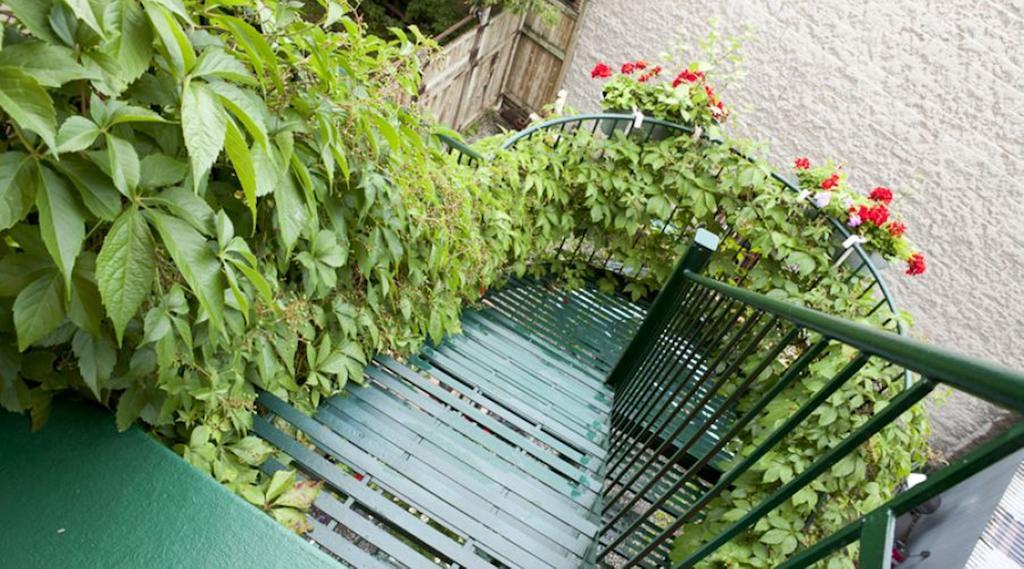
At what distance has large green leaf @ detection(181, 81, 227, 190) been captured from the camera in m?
0.90

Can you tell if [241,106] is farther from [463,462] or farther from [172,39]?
[463,462]

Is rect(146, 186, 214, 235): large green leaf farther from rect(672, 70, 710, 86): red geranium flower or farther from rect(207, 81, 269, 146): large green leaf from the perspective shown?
rect(672, 70, 710, 86): red geranium flower

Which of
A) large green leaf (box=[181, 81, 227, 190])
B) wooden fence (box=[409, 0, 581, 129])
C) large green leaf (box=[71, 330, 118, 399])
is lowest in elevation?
wooden fence (box=[409, 0, 581, 129])

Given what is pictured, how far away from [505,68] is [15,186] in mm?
7260

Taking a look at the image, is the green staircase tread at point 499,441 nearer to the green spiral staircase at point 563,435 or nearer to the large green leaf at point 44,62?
the green spiral staircase at point 563,435

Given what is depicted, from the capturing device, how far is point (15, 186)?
91cm

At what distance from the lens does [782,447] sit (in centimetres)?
261

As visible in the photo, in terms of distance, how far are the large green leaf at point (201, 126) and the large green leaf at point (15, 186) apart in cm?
23

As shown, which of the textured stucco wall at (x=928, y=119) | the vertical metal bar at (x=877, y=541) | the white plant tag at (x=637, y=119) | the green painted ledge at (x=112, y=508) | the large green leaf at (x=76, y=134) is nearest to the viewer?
the vertical metal bar at (x=877, y=541)

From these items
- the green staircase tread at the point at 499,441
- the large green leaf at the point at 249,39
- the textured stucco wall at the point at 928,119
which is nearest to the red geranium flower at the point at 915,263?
the textured stucco wall at the point at 928,119

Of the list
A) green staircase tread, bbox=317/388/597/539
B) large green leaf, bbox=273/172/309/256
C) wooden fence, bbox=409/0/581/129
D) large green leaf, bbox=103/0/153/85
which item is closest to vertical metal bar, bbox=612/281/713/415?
green staircase tread, bbox=317/388/597/539

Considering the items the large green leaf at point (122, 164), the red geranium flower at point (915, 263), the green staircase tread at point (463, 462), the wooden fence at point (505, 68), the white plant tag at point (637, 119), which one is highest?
the large green leaf at point (122, 164)

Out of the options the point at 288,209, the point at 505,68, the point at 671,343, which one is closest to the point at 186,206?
the point at 288,209

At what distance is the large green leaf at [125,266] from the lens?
97cm
